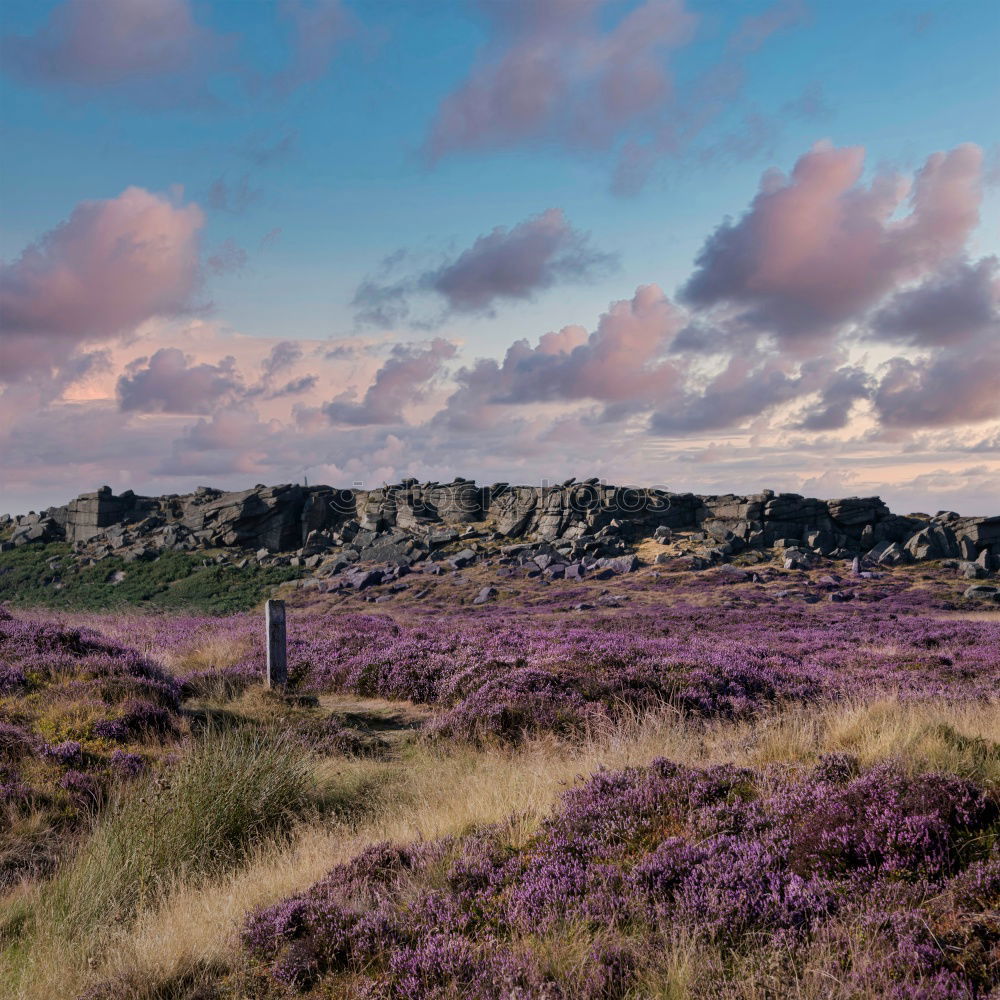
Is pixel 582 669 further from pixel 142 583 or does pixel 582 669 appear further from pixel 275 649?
pixel 142 583

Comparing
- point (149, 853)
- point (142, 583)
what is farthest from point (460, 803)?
point (142, 583)

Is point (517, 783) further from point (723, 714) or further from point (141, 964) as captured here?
point (723, 714)

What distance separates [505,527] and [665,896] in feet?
199

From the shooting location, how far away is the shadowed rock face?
187 ft

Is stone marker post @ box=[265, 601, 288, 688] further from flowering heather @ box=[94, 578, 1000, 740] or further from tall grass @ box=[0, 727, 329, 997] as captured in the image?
tall grass @ box=[0, 727, 329, 997]

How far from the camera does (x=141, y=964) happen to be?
15.1 ft

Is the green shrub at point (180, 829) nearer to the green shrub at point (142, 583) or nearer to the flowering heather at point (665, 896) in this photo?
the flowering heather at point (665, 896)

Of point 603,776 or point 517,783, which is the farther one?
point 517,783

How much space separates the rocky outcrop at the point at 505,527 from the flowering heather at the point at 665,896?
148 feet

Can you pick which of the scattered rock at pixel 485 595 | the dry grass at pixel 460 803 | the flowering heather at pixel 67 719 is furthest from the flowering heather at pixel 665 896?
the scattered rock at pixel 485 595

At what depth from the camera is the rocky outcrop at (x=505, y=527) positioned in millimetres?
55406

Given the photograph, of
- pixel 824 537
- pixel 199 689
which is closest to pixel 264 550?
pixel 824 537

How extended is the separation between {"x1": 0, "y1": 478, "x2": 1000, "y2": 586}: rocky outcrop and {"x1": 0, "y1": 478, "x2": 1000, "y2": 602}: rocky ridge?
0.13m

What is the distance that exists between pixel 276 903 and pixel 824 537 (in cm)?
5893
